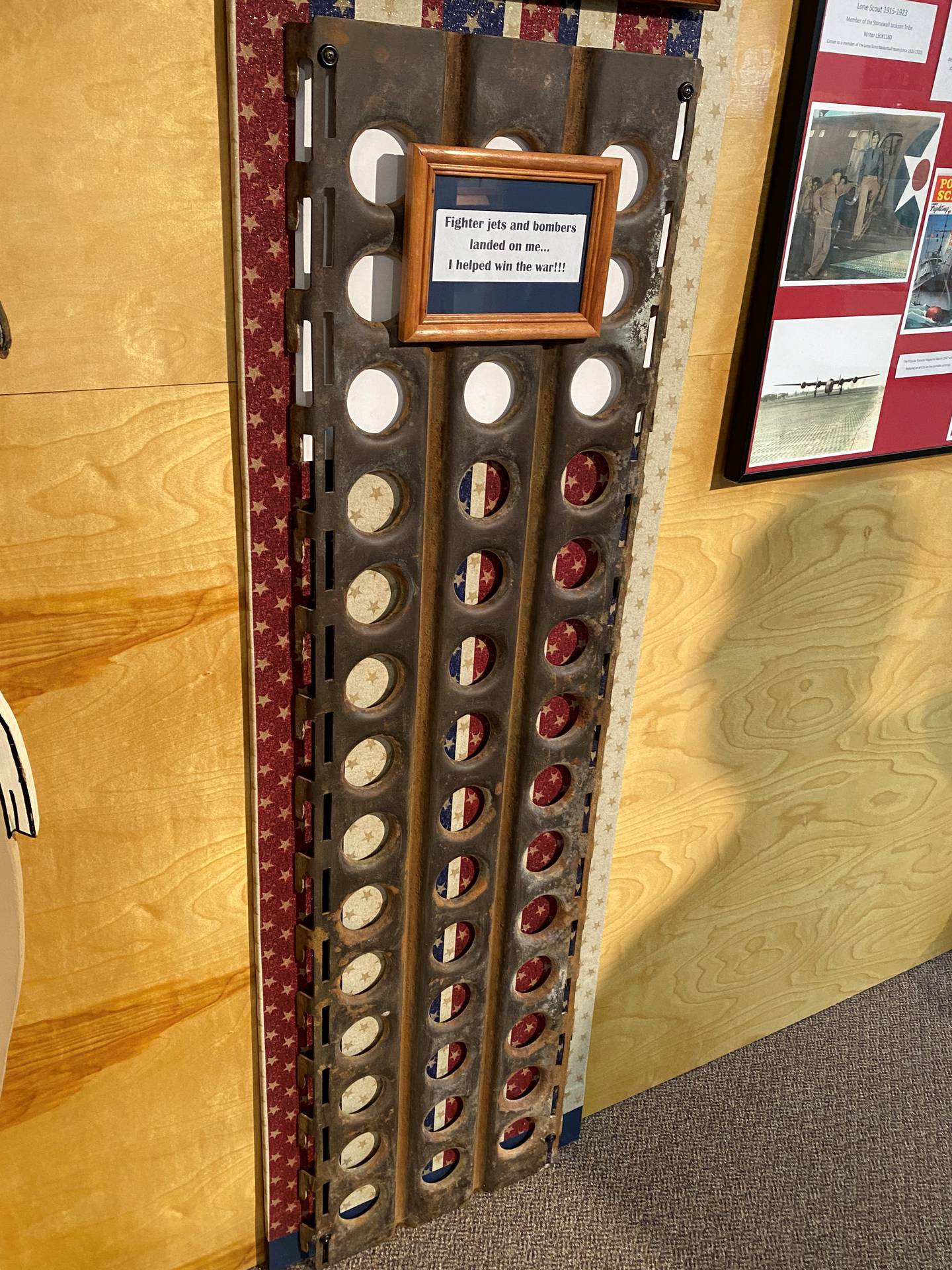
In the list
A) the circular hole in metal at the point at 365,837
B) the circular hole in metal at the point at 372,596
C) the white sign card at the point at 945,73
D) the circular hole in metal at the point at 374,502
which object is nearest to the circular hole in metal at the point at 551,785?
the circular hole in metal at the point at 365,837

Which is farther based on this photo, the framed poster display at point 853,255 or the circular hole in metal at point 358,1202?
the circular hole in metal at point 358,1202

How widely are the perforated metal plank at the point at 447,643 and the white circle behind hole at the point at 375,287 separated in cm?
2

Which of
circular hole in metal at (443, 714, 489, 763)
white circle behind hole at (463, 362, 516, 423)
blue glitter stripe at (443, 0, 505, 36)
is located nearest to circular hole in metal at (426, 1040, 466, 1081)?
circular hole in metal at (443, 714, 489, 763)

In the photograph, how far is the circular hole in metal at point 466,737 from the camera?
4.91 ft

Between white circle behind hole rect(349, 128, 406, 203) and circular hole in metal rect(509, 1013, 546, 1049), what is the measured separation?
1.32 meters

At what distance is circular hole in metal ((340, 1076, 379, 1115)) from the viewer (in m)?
1.66

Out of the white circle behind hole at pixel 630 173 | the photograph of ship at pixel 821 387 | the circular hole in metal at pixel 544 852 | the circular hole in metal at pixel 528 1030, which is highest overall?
the white circle behind hole at pixel 630 173

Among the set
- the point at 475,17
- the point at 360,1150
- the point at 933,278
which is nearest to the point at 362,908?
the point at 360,1150

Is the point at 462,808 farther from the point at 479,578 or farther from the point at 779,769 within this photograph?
the point at 779,769

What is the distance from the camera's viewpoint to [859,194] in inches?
58.6

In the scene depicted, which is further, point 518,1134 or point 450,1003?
point 518,1134

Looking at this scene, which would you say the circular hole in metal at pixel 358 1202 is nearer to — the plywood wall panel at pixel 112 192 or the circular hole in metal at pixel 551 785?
the circular hole in metal at pixel 551 785

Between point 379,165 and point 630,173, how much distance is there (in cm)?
33

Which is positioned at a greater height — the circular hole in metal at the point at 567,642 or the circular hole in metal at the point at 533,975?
the circular hole in metal at the point at 567,642
